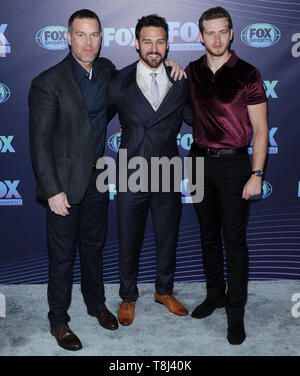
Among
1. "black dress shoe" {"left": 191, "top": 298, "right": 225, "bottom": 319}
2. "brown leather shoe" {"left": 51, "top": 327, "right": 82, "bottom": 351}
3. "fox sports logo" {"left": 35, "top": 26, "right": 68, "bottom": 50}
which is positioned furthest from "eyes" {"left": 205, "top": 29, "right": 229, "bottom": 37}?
"brown leather shoe" {"left": 51, "top": 327, "right": 82, "bottom": 351}

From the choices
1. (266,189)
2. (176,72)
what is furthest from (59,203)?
(266,189)

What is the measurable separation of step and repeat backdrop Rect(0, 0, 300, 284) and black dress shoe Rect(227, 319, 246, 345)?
0.98m

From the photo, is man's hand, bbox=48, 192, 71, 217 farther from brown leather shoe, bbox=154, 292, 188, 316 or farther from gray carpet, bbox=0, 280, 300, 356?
brown leather shoe, bbox=154, 292, 188, 316

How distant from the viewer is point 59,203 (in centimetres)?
288

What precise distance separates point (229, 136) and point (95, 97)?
929mm

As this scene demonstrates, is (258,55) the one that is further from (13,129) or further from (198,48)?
(13,129)

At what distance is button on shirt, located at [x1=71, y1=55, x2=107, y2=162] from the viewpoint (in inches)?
117

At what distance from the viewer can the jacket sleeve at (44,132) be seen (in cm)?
282

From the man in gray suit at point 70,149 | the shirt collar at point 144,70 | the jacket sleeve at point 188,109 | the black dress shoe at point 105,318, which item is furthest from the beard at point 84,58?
the black dress shoe at point 105,318

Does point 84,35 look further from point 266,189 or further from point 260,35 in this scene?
point 266,189

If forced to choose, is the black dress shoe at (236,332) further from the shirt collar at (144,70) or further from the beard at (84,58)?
the beard at (84,58)

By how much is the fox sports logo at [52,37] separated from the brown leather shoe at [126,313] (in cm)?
208

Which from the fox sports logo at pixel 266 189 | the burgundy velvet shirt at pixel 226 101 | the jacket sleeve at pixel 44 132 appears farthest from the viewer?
the fox sports logo at pixel 266 189

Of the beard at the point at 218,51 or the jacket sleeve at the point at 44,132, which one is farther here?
the beard at the point at 218,51
